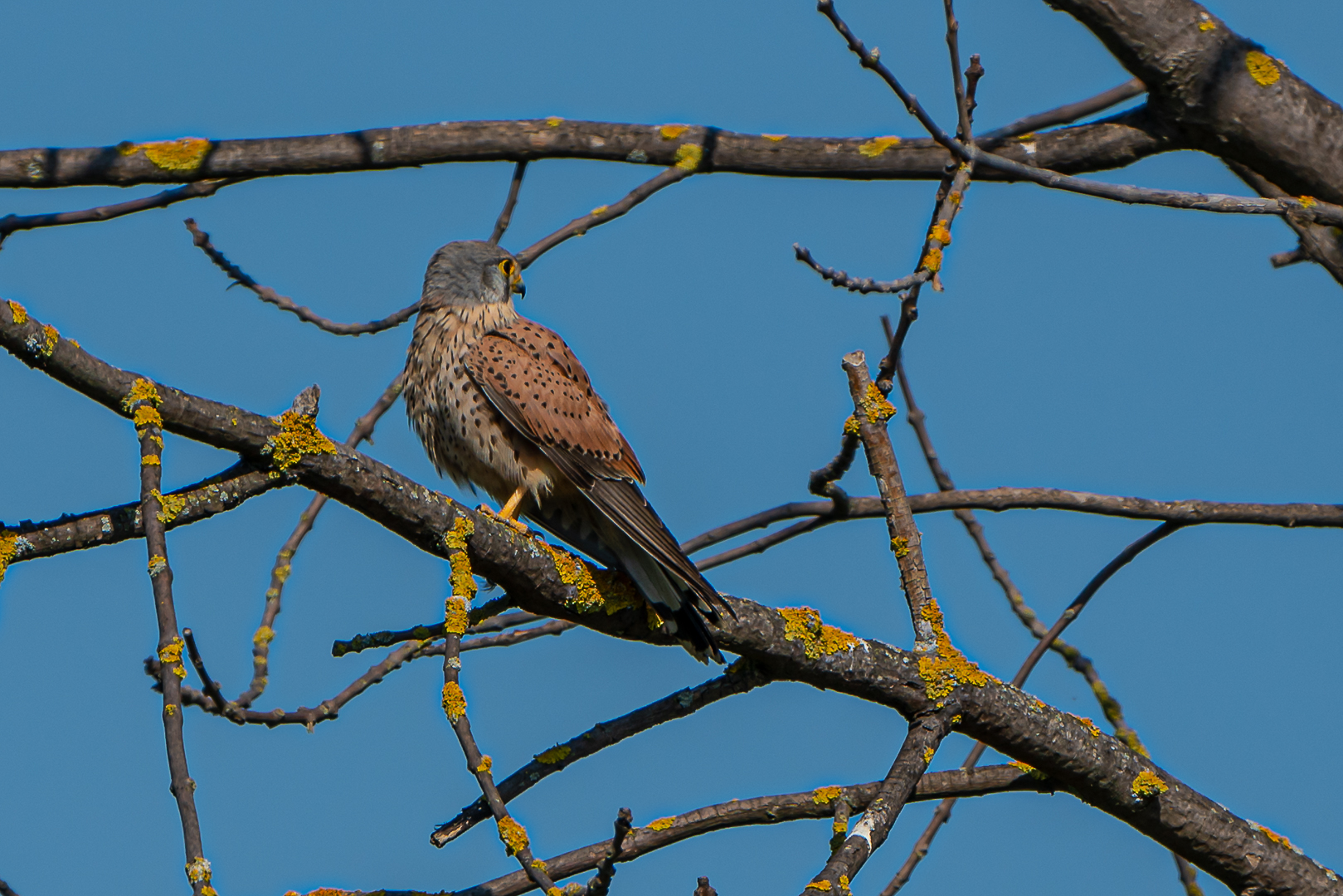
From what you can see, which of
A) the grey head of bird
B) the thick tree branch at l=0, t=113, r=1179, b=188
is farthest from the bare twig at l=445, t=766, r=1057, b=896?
the grey head of bird

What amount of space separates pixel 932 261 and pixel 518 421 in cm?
190

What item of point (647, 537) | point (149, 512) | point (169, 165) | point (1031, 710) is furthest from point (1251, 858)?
point (169, 165)

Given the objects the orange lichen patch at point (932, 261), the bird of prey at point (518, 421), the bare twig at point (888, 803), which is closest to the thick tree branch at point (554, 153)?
the bird of prey at point (518, 421)

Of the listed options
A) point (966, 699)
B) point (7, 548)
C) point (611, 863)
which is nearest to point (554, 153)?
point (966, 699)

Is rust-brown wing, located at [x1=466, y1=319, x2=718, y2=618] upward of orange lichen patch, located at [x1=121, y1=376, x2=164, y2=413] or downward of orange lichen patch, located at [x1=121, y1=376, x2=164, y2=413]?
upward

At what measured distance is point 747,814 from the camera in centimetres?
367

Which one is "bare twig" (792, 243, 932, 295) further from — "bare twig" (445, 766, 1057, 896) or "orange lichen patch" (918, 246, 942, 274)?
"bare twig" (445, 766, 1057, 896)

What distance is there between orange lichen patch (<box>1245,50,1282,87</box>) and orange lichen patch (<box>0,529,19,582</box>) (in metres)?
3.61

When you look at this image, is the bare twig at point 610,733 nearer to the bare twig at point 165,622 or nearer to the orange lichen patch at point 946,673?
the orange lichen patch at point 946,673

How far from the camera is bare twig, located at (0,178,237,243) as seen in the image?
4.12 m

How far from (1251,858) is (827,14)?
2.55m

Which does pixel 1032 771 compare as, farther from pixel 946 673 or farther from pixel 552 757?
pixel 552 757

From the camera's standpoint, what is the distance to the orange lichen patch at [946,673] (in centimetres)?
368

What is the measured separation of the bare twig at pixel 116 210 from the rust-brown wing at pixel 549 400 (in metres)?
1.17
